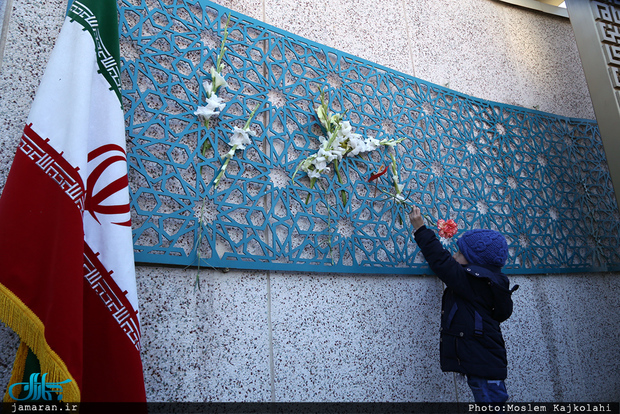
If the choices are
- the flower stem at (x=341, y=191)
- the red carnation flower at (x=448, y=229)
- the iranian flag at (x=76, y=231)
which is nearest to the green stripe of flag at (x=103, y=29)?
the iranian flag at (x=76, y=231)

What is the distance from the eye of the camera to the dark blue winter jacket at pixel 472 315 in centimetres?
194

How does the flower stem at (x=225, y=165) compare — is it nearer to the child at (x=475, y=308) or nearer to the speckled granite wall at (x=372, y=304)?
the speckled granite wall at (x=372, y=304)

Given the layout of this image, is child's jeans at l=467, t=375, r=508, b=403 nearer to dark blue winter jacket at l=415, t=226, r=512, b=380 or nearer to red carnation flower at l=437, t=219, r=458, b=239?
dark blue winter jacket at l=415, t=226, r=512, b=380

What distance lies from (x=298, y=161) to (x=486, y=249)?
3.18 ft

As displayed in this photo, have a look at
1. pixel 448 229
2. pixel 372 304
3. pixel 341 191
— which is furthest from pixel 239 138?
pixel 448 229

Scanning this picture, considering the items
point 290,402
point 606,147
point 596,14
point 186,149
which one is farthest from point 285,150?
point 596,14

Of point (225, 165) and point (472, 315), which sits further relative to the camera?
point (472, 315)

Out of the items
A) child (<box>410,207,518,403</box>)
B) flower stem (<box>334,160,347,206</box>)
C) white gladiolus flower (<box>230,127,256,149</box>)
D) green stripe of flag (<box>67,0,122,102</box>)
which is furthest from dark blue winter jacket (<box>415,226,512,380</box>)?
green stripe of flag (<box>67,0,122,102</box>)

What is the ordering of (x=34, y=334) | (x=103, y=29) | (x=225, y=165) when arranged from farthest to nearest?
(x=225, y=165)
(x=103, y=29)
(x=34, y=334)

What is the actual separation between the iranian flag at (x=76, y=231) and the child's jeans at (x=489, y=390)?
139 cm

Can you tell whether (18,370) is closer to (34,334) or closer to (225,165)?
(34,334)

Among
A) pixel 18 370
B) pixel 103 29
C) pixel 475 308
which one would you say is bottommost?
pixel 18 370

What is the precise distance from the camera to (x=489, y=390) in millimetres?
1924

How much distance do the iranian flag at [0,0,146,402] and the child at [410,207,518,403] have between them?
1.33 metres
